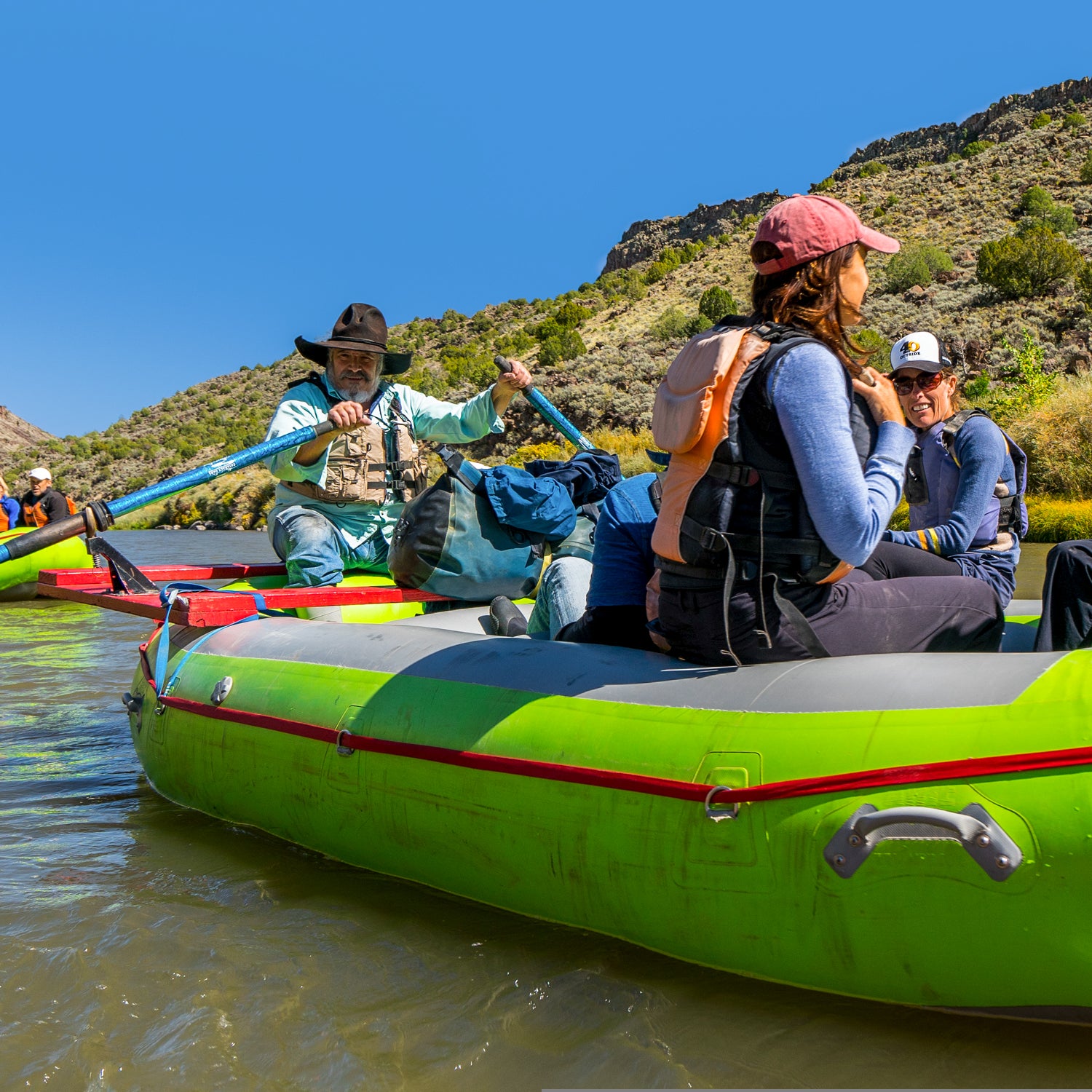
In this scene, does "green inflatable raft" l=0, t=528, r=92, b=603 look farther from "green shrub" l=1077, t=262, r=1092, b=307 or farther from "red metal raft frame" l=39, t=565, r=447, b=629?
"green shrub" l=1077, t=262, r=1092, b=307

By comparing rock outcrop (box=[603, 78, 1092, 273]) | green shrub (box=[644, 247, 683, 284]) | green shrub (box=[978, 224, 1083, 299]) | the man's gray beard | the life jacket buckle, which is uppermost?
rock outcrop (box=[603, 78, 1092, 273])

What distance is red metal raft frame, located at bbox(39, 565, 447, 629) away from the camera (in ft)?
12.5

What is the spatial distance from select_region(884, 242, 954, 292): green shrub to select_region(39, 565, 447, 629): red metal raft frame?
2732 cm

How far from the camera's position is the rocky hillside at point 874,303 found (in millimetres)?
23125

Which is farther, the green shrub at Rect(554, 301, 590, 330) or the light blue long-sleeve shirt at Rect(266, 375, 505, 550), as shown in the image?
the green shrub at Rect(554, 301, 590, 330)

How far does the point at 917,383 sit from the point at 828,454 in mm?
1756

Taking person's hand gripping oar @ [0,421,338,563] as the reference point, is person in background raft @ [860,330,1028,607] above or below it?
below

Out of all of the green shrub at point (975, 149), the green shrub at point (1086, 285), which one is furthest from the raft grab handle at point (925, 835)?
the green shrub at point (975, 149)

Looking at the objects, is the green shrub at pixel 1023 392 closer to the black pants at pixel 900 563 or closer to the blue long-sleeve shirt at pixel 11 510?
the black pants at pixel 900 563

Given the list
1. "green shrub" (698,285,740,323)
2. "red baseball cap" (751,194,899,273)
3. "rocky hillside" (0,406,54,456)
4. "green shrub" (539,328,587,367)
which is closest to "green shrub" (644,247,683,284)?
"green shrub" (698,285,740,323)

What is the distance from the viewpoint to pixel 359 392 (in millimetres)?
4977

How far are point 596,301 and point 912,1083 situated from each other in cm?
4995

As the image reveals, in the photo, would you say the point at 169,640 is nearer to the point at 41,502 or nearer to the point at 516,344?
the point at 41,502

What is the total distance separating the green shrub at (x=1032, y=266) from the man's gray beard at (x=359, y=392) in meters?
23.2
